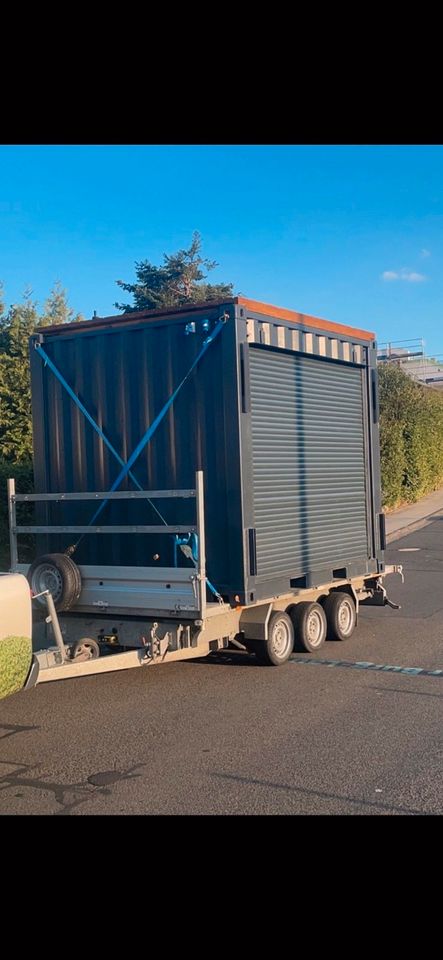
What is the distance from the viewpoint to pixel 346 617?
9.78 metres

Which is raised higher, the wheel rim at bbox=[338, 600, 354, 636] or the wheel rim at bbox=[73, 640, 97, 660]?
the wheel rim at bbox=[73, 640, 97, 660]

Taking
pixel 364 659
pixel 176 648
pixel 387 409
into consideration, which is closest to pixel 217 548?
pixel 176 648

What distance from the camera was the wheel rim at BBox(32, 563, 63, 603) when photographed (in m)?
7.64

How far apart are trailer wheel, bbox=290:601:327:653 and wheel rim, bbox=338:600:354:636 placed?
0.41 meters

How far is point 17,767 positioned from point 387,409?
75.0 feet

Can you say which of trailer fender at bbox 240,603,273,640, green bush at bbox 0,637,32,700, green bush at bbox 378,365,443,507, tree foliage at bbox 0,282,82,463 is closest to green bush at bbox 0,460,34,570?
tree foliage at bbox 0,282,82,463

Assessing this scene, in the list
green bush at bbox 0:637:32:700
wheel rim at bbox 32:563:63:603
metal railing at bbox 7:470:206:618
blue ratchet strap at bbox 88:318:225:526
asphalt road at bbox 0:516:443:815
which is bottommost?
asphalt road at bbox 0:516:443:815

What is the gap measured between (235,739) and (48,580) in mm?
2374

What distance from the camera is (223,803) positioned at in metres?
5.02

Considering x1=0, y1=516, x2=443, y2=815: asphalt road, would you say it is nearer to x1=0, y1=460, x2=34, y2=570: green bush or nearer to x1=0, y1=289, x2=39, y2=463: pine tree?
x1=0, y1=460, x2=34, y2=570: green bush

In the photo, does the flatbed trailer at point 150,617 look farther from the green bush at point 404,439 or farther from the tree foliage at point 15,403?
the green bush at point 404,439

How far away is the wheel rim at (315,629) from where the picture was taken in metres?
8.95

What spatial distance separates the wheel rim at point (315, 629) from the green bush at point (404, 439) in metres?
16.5

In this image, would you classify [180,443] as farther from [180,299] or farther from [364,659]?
[180,299]
